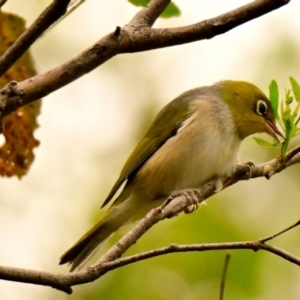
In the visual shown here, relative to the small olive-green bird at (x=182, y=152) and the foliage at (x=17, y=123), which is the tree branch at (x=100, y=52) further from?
the small olive-green bird at (x=182, y=152)

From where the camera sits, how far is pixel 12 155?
7.25 ft

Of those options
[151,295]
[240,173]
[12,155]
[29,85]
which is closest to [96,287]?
[151,295]

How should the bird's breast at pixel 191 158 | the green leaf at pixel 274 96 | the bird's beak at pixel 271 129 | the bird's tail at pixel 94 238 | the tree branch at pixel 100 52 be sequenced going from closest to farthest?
the tree branch at pixel 100 52
the green leaf at pixel 274 96
the bird's tail at pixel 94 238
the bird's breast at pixel 191 158
the bird's beak at pixel 271 129

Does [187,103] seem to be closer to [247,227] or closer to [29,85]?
[247,227]

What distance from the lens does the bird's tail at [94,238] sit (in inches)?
114

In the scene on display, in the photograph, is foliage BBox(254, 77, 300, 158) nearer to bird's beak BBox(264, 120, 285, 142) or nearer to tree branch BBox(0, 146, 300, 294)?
tree branch BBox(0, 146, 300, 294)

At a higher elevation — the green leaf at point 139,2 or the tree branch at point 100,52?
the green leaf at point 139,2

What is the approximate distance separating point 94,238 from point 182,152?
2.13 feet

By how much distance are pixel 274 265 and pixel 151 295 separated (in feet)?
3.00

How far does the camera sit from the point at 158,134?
11.7 feet

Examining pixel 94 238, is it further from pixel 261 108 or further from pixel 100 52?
pixel 100 52

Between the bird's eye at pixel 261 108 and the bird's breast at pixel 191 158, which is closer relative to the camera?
the bird's breast at pixel 191 158

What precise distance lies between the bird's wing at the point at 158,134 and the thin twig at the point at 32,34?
1917 mm

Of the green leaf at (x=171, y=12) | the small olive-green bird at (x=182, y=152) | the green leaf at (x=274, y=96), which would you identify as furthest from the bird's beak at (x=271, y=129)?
the green leaf at (x=171, y=12)
